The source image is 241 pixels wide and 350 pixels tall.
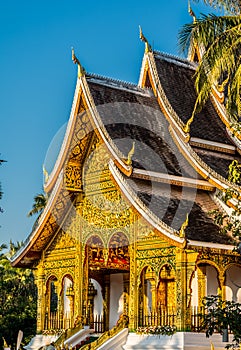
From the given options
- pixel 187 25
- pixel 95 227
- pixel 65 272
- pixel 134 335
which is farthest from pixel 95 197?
pixel 187 25

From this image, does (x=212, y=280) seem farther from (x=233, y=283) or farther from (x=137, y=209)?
(x=137, y=209)

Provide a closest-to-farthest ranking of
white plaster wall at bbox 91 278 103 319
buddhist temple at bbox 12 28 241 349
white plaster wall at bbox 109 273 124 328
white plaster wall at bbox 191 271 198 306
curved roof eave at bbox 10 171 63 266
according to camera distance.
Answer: buddhist temple at bbox 12 28 241 349 → white plaster wall at bbox 191 271 198 306 → curved roof eave at bbox 10 171 63 266 → white plaster wall at bbox 109 273 124 328 → white plaster wall at bbox 91 278 103 319

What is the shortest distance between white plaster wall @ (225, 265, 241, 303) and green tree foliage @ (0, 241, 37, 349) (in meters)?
6.35

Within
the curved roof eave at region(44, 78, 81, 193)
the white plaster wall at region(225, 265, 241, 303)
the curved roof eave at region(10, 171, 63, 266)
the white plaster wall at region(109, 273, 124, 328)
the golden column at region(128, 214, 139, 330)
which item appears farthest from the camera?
the white plaster wall at region(109, 273, 124, 328)

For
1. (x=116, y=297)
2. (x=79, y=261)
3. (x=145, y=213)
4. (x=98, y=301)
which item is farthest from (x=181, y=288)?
(x=98, y=301)

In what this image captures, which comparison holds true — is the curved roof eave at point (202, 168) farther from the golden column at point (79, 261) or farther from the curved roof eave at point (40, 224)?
the curved roof eave at point (40, 224)

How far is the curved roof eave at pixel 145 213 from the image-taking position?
13117 millimetres

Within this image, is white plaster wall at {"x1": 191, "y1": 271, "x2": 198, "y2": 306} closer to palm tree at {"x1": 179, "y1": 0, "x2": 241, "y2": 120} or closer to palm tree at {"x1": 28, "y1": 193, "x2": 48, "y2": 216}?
palm tree at {"x1": 179, "y1": 0, "x2": 241, "y2": 120}

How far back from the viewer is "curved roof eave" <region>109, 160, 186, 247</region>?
13117 millimetres

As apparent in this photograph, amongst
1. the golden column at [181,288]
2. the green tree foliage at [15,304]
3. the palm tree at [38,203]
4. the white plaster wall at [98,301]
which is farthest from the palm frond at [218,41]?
the palm tree at [38,203]

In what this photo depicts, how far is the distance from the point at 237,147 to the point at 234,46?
4508mm

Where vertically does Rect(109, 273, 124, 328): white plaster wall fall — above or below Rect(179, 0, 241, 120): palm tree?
below

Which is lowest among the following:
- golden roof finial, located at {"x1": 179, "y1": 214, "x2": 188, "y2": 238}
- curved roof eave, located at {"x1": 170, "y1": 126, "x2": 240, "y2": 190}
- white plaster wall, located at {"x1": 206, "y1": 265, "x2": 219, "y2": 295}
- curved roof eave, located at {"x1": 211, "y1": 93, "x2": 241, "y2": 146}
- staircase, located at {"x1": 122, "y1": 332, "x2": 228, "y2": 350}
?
staircase, located at {"x1": 122, "y1": 332, "x2": 228, "y2": 350}

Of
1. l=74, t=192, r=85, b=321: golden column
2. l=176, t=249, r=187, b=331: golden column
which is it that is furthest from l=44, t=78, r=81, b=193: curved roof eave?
l=176, t=249, r=187, b=331: golden column
